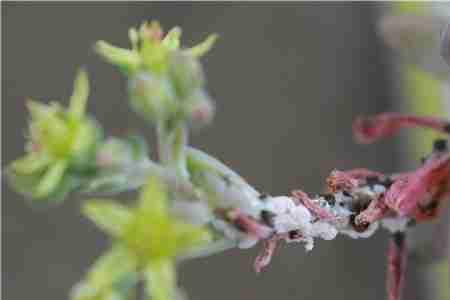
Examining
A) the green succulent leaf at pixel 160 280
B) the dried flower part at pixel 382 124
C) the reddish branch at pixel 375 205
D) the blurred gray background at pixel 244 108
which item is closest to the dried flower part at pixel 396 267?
the reddish branch at pixel 375 205

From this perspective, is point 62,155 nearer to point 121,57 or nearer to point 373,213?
point 121,57

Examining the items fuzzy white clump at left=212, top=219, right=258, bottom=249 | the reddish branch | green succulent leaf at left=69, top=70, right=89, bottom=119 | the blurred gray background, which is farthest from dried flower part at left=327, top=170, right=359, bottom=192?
the blurred gray background

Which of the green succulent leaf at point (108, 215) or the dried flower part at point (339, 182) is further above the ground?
the dried flower part at point (339, 182)

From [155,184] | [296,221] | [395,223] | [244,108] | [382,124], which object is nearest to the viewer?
[155,184]

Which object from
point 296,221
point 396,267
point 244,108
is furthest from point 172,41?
point 244,108

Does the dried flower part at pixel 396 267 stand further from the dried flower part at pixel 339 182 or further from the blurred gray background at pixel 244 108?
the blurred gray background at pixel 244 108

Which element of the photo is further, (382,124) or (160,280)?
(382,124)

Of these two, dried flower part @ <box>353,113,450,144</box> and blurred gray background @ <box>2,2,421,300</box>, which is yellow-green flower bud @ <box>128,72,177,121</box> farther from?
blurred gray background @ <box>2,2,421,300</box>
